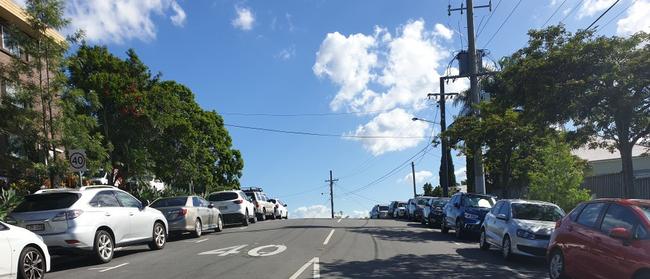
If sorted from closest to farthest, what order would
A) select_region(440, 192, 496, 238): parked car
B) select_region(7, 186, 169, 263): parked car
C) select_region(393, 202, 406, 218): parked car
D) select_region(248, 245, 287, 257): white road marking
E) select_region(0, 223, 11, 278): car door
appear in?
1. select_region(0, 223, 11, 278): car door
2. select_region(7, 186, 169, 263): parked car
3. select_region(248, 245, 287, 257): white road marking
4. select_region(440, 192, 496, 238): parked car
5. select_region(393, 202, 406, 218): parked car

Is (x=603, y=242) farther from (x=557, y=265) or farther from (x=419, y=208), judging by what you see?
(x=419, y=208)

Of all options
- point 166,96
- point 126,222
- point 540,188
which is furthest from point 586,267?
point 166,96

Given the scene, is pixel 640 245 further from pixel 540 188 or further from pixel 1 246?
pixel 540 188

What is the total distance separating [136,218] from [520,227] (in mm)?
8785

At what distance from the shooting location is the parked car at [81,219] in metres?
12.2

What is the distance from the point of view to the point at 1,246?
929 cm

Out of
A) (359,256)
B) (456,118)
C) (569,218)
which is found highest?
(456,118)

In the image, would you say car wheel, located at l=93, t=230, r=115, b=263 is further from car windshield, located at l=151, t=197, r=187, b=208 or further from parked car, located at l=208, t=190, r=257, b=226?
parked car, located at l=208, t=190, r=257, b=226

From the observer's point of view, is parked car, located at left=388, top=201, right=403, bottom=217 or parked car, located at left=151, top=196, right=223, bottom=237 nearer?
parked car, located at left=151, top=196, right=223, bottom=237

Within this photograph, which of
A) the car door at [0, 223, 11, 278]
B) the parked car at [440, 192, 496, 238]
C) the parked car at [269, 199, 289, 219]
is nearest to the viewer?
the car door at [0, 223, 11, 278]

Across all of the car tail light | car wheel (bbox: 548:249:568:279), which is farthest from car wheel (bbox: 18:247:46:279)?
Result: car wheel (bbox: 548:249:568:279)

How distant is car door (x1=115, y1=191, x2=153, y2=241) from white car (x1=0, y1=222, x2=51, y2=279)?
390cm

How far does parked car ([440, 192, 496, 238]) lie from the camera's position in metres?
19.7

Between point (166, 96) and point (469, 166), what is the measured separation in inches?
790
